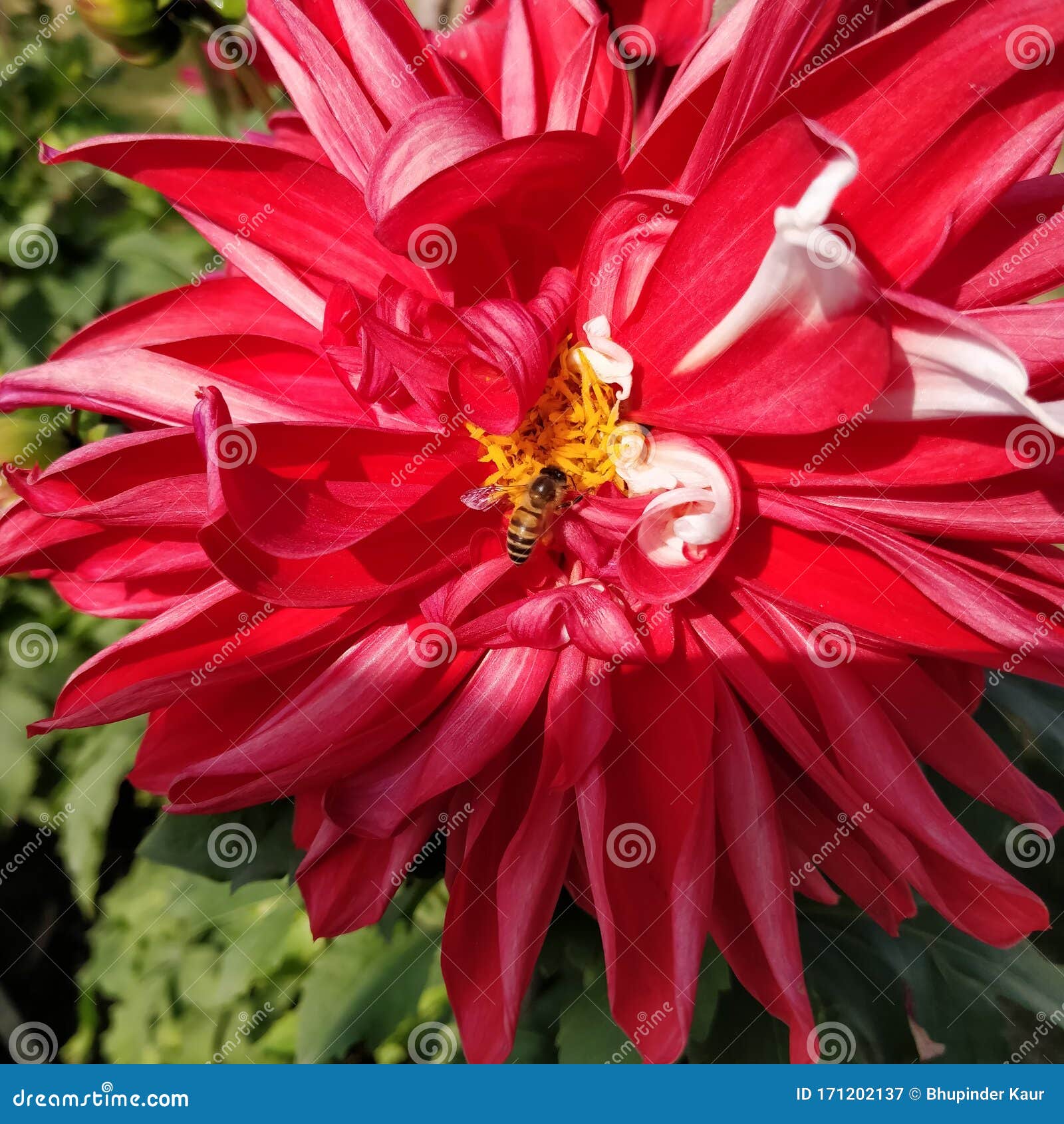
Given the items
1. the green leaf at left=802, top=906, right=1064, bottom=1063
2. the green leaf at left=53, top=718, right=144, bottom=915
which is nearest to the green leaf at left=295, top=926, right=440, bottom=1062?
the green leaf at left=53, top=718, right=144, bottom=915

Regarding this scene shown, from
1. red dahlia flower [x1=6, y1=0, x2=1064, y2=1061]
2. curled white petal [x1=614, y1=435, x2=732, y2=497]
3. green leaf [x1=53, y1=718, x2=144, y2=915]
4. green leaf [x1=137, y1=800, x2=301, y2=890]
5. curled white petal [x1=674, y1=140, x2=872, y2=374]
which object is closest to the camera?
curled white petal [x1=674, y1=140, x2=872, y2=374]

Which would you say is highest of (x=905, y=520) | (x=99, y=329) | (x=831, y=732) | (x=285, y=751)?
(x=99, y=329)

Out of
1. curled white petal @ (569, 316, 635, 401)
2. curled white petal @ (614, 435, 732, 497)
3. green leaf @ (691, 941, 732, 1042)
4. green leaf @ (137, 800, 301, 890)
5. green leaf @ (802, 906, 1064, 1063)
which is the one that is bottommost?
green leaf @ (802, 906, 1064, 1063)

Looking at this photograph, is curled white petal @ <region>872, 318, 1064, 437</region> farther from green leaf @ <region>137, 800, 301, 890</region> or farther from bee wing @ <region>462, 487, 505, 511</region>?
green leaf @ <region>137, 800, 301, 890</region>

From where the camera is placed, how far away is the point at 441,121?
859 millimetres

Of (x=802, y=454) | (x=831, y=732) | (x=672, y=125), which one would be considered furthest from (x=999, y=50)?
(x=831, y=732)

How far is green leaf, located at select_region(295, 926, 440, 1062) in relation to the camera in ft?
5.03

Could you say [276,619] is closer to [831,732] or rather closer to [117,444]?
[117,444]

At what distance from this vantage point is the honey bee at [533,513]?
101 cm

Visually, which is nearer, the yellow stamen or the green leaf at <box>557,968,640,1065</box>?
the yellow stamen

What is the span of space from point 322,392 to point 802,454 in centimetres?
57

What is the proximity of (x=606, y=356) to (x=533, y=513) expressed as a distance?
0.67 ft

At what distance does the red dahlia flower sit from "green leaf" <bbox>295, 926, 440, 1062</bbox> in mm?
567

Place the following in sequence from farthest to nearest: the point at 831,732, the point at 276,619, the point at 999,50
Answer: the point at 276,619 < the point at 831,732 < the point at 999,50
